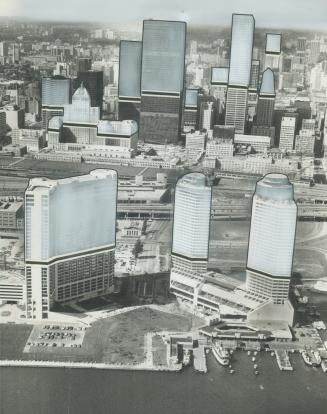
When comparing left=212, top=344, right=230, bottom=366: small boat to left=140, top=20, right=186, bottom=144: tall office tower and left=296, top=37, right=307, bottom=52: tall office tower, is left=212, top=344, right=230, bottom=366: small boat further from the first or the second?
left=140, top=20, right=186, bottom=144: tall office tower

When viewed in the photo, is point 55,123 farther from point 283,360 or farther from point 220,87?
point 283,360

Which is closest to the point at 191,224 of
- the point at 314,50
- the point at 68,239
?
the point at 68,239

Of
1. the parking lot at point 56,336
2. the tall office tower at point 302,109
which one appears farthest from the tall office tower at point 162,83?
the parking lot at point 56,336

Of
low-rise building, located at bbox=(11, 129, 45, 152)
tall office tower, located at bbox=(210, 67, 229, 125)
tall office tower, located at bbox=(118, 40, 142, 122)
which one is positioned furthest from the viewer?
low-rise building, located at bbox=(11, 129, 45, 152)

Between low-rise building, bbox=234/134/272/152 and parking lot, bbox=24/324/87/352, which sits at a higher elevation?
low-rise building, bbox=234/134/272/152

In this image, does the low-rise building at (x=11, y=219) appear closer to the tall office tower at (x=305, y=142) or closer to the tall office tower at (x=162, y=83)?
the tall office tower at (x=162, y=83)

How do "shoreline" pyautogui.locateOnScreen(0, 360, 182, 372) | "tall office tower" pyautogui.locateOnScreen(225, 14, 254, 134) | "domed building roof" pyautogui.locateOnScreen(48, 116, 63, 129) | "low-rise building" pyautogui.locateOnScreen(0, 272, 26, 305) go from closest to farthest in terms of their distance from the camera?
"shoreline" pyautogui.locateOnScreen(0, 360, 182, 372), "low-rise building" pyautogui.locateOnScreen(0, 272, 26, 305), "tall office tower" pyautogui.locateOnScreen(225, 14, 254, 134), "domed building roof" pyautogui.locateOnScreen(48, 116, 63, 129)

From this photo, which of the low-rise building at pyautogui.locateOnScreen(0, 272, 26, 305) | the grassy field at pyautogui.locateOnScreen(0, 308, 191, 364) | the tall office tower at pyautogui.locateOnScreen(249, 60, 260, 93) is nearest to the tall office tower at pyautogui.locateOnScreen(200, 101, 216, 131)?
the tall office tower at pyautogui.locateOnScreen(249, 60, 260, 93)
